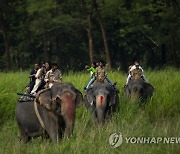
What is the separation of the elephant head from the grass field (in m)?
0.28

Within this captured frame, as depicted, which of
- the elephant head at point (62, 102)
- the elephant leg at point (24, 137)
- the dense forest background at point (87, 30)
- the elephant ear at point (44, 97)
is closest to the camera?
the elephant head at point (62, 102)

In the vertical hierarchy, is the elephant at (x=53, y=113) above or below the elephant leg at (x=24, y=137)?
above

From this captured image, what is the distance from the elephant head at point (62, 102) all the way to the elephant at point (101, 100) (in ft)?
7.90

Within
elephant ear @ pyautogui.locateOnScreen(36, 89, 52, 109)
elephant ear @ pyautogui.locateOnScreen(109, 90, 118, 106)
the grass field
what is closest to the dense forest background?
the grass field

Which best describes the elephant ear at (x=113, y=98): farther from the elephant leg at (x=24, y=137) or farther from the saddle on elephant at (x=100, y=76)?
the elephant leg at (x=24, y=137)

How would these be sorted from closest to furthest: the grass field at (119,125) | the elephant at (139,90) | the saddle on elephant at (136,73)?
the grass field at (119,125) → the elephant at (139,90) → the saddle on elephant at (136,73)

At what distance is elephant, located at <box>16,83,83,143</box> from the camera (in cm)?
705

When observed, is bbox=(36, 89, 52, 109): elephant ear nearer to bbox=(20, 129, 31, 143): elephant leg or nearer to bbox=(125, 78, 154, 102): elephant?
bbox=(20, 129, 31, 143): elephant leg

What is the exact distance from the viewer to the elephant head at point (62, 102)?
22.9 ft

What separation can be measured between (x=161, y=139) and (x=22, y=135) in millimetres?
2574

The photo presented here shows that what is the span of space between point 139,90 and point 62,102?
5630 mm

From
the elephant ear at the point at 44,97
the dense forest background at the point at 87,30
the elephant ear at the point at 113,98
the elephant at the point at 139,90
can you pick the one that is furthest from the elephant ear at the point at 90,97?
the dense forest background at the point at 87,30

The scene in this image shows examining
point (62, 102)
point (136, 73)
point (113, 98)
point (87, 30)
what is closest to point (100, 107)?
point (113, 98)

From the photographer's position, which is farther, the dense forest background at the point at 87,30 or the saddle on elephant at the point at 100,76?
the dense forest background at the point at 87,30
